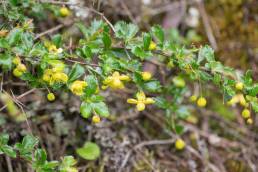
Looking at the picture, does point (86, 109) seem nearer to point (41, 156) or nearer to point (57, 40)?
point (41, 156)

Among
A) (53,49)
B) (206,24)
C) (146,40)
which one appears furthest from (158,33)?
(206,24)

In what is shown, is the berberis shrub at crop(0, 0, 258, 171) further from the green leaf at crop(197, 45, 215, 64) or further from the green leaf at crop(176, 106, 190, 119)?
the green leaf at crop(176, 106, 190, 119)

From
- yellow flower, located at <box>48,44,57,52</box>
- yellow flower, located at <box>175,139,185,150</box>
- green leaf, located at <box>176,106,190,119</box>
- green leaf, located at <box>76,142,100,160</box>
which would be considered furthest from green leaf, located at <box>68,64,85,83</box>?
yellow flower, located at <box>175,139,185,150</box>

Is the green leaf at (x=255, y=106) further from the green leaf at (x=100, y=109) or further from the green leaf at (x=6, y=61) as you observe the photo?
the green leaf at (x=6, y=61)

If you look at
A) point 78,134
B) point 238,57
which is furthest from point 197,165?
point 238,57

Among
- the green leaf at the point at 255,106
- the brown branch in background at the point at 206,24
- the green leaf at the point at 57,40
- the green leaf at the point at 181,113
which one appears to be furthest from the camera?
the brown branch in background at the point at 206,24

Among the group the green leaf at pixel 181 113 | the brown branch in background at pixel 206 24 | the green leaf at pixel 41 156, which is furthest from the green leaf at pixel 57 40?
the brown branch in background at pixel 206 24
